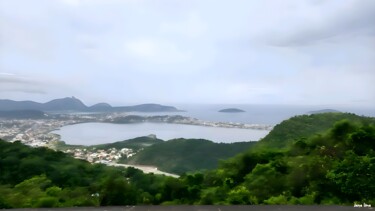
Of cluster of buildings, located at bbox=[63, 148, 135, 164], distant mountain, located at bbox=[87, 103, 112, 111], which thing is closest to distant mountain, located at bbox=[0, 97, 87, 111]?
distant mountain, located at bbox=[87, 103, 112, 111]

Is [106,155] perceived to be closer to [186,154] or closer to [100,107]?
[186,154]

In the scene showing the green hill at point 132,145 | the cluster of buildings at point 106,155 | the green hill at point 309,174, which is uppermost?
the green hill at point 309,174

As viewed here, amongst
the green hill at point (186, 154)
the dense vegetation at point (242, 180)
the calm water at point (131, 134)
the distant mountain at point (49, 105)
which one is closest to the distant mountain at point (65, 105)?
the distant mountain at point (49, 105)

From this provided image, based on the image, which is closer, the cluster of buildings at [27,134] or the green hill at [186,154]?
the green hill at [186,154]

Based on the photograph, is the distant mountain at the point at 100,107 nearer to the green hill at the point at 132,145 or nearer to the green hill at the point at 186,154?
the green hill at the point at 132,145

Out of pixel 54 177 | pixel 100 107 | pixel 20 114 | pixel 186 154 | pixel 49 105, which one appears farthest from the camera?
pixel 100 107

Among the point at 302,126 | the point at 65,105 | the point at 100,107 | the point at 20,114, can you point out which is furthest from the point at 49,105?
the point at 302,126
